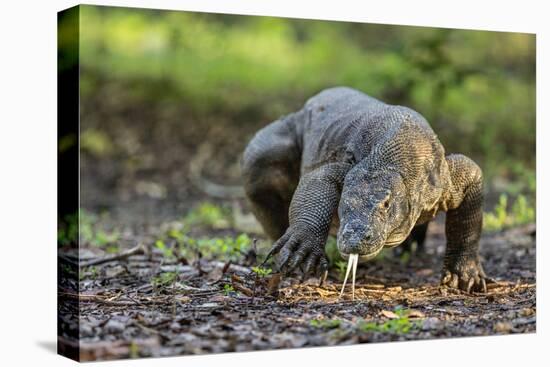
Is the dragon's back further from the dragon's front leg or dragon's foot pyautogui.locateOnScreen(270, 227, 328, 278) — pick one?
dragon's foot pyautogui.locateOnScreen(270, 227, 328, 278)

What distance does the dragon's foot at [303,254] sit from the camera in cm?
773

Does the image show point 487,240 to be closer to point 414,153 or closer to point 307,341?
point 414,153

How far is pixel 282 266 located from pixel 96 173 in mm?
9899

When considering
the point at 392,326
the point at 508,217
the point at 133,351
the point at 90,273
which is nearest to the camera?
the point at 133,351

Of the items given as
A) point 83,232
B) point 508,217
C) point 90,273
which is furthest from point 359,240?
point 508,217

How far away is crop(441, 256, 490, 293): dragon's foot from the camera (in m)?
8.74

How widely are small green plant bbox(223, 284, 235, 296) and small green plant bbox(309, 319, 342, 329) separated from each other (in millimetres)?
998

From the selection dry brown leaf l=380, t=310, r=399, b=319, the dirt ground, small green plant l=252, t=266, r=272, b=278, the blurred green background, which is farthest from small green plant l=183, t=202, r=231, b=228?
dry brown leaf l=380, t=310, r=399, b=319

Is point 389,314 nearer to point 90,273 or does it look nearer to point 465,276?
point 465,276

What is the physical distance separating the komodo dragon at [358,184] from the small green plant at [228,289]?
57 centimetres

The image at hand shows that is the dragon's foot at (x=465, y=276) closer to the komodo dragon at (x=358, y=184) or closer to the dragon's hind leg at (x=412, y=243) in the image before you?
the komodo dragon at (x=358, y=184)

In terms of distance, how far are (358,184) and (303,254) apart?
749 millimetres

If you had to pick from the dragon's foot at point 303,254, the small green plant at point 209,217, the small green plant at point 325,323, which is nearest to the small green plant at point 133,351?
the small green plant at point 325,323

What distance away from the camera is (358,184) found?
761 cm
